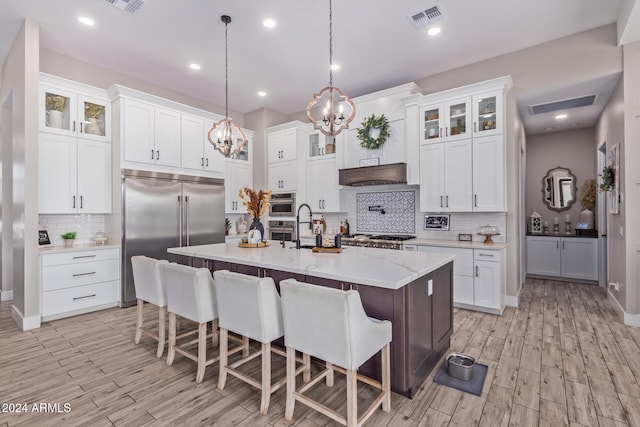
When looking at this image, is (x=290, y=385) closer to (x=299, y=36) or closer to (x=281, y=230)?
(x=299, y=36)

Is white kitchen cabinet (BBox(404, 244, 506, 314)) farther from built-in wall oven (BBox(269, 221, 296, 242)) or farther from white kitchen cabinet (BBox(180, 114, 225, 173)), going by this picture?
white kitchen cabinet (BBox(180, 114, 225, 173))

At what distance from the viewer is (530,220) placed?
648 centimetres

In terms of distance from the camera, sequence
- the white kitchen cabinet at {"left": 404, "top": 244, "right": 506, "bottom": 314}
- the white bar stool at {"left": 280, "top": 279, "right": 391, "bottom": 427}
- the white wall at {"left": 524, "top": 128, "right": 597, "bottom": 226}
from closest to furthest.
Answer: the white bar stool at {"left": 280, "top": 279, "right": 391, "bottom": 427}
the white kitchen cabinet at {"left": 404, "top": 244, "right": 506, "bottom": 314}
the white wall at {"left": 524, "top": 128, "right": 597, "bottom": 226}

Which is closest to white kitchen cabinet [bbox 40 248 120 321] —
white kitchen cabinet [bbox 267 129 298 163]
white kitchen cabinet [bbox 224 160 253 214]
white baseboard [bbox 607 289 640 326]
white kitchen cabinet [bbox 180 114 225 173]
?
white kitchen cabinet [bbox 180 114 225 173]

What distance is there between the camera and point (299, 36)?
12.6ft

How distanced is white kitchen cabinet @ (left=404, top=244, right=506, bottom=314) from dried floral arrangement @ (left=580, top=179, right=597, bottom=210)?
3.23 metres

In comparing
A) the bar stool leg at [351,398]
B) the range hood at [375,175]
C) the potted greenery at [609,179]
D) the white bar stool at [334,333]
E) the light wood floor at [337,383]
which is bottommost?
the light wood floor at [337,383]

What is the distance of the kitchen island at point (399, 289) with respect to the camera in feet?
6.86

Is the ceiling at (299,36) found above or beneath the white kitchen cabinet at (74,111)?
above

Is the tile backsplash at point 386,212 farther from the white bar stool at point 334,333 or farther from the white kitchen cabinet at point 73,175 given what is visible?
the white kitchen cabinet at point 73,175

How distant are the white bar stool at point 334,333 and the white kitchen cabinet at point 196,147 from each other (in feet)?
13.0

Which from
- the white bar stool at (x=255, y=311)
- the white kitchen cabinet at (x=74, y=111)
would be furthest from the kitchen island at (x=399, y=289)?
the white kitchen cabinet at (x=74, y=111)

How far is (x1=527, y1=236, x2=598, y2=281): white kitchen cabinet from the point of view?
5.55 m

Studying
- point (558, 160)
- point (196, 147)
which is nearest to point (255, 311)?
point (196, 147)
